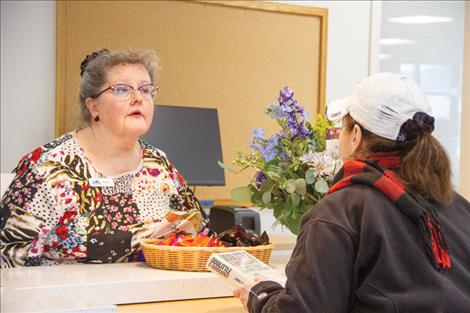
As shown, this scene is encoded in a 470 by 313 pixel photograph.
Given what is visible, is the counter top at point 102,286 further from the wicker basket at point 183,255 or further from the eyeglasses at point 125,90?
the eyeglasses at point 125,90

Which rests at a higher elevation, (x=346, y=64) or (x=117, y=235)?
(x=346, y=64)

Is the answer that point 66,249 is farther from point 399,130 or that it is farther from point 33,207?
point 399,130

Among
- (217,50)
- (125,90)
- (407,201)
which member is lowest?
(407,201)

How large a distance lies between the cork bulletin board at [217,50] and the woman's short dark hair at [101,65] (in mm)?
1320

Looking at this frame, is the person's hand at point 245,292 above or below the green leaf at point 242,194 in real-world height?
below

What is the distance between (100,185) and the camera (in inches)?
93.0

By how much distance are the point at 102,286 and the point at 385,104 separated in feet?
2.68

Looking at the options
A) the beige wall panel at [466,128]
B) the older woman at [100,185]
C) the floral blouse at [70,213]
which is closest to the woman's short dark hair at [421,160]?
the older woman at [100,185]

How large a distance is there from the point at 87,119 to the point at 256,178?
951mm

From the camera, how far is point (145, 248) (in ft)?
6.17

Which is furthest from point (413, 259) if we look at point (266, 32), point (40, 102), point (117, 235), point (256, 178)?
point (266, 32)

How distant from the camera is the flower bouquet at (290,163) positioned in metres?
1.86

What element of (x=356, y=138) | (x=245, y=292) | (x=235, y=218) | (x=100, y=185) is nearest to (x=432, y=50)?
(x=235, y=218)

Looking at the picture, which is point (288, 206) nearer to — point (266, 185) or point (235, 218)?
point (266, 185)
